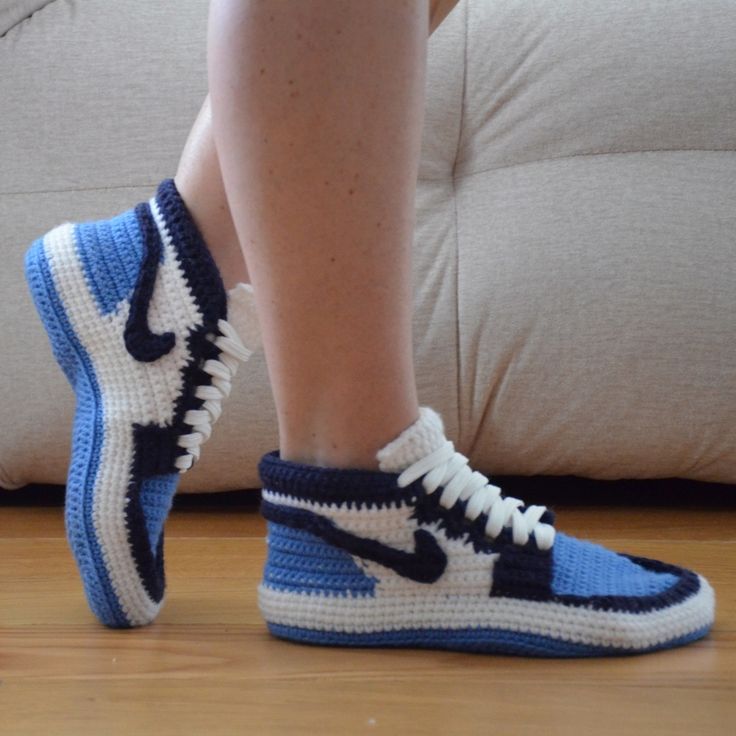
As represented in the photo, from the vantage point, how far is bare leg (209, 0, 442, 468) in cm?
65

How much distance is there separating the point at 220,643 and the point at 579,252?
76 centimetres

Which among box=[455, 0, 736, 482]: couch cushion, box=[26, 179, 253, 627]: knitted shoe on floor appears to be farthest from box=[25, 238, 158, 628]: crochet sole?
box=[455, 0, 736, 482]: couch cushion

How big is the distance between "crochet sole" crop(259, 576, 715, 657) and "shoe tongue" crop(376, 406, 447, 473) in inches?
3.8

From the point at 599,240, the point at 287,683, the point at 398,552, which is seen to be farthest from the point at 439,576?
the point at 599,240

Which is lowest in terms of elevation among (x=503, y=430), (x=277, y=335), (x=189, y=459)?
(x=503, y=430)

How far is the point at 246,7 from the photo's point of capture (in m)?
0.66

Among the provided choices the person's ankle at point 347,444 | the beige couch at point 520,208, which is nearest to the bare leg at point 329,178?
the person's ankle at point 347,444

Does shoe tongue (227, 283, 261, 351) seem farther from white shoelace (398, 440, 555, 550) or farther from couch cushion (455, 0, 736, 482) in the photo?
couch cushion (455, 0, 736, 482)

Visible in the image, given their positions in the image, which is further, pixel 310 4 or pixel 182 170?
pixel 182 170

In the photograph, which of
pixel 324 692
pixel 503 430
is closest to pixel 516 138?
pixel 503 430

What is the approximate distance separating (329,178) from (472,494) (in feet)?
0.79

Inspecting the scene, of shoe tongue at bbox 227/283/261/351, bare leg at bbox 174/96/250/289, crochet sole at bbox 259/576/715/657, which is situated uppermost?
bare leg at bbox 174/96/250/289

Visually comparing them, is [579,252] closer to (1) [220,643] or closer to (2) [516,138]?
(2) [516,138]

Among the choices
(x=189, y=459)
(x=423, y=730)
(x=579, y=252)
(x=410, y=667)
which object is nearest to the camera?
(x=423, y=730)
